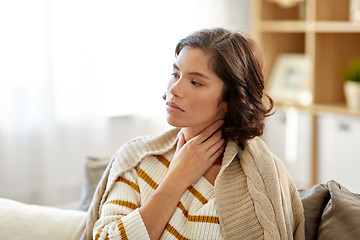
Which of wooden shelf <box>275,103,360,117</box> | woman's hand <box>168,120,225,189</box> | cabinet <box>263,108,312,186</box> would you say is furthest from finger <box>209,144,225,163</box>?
cabinet <box>263,108,312,186</box>

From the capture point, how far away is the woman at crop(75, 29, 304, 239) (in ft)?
5.01

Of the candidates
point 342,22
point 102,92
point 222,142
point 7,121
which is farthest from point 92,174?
point 342,22

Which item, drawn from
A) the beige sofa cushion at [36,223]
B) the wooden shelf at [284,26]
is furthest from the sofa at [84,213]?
the wooden shelf at [284,26]

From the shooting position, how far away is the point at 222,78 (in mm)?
1600

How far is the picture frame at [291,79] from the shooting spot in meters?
4.04

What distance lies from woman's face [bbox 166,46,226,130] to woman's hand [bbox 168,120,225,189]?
2.8 inches

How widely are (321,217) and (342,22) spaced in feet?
7.33

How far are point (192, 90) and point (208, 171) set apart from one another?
0.75ft

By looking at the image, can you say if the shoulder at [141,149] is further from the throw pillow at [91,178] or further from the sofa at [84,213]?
the throw pillow at [91,178]

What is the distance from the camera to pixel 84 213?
73.3 inches

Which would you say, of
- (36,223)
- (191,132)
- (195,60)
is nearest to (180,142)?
(191,132)

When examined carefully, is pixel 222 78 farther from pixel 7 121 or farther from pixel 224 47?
pixel 7 121

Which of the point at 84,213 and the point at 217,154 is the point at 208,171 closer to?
the point at 217,154

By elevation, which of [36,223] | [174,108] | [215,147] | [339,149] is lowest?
[339,149]
